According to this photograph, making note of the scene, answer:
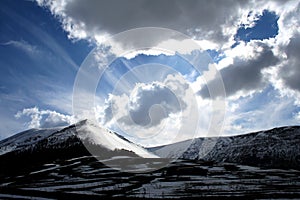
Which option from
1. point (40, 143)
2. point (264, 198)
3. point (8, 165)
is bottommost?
point (264, 198)

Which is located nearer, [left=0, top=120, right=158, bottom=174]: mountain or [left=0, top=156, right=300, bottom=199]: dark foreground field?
[left=0, top=156, right=300, bottom=199]: dark foreground field

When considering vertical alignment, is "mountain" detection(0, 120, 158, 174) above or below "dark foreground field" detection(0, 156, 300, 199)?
above

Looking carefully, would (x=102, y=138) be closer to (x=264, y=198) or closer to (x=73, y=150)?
(x=73, y=150)

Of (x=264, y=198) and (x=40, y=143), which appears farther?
(x=40, y=143)

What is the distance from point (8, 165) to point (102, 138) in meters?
55.2

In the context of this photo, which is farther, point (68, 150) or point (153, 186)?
point (68, 150)

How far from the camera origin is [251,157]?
645ft

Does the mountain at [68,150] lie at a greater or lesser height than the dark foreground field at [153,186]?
greater

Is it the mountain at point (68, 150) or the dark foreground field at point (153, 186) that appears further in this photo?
the mountain at point (68, 150)

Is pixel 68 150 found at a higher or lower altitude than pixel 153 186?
higher

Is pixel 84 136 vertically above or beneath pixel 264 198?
above

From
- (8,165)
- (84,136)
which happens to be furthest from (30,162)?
(84,136)

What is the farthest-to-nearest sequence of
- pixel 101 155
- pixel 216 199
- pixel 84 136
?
pixel 84 136 → pixel 101 155 → pixel 216 199

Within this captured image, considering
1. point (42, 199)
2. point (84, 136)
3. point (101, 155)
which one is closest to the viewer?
point (42, 199)
